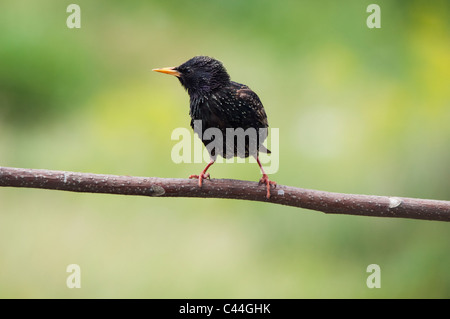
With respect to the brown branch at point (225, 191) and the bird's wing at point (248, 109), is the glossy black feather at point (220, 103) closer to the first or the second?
the bird's wing at point (248, 109)

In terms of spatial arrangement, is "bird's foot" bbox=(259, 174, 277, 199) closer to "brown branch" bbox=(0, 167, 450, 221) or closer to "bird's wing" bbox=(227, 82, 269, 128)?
"brown branch" bbox=(0, 167, 450, 221)

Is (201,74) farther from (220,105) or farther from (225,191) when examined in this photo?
(225,191)

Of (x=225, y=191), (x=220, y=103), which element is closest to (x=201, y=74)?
(x=220, y=103)

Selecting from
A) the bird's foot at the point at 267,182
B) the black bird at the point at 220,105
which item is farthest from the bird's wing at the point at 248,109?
the bird's foot at the point at 267,182

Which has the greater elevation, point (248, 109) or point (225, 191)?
point (248, 109)

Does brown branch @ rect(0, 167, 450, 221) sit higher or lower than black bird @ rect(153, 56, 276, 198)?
lower

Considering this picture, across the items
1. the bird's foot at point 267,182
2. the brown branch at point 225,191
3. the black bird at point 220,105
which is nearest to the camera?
the brown branch at point 225,191

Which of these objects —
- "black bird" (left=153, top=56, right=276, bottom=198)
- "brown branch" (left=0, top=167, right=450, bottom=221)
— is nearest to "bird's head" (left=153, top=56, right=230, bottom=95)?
"black bird" (left=153, top=56, right=276, bottom=198)
